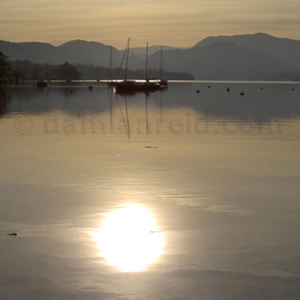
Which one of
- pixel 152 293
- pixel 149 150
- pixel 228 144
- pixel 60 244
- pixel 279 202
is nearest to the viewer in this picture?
pixel 152 293

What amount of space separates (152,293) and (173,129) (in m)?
27.9

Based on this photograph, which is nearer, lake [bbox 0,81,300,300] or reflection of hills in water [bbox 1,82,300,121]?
lake [bbox 0,81,300,300]

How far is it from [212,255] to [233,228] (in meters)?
1.82

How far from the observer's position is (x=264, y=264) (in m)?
9.36

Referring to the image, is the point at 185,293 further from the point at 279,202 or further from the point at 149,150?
the point at 149,150

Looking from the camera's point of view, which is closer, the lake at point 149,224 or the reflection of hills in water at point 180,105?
the lake at point 149,224

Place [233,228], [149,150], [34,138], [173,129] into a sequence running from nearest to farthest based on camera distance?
[233,228], [149,150], [34,138], [173,129]

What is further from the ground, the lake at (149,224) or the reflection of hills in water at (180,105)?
the reflection of hills in water at (180,105)

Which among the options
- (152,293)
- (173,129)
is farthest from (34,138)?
(152,293)

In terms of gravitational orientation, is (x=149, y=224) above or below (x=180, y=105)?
below

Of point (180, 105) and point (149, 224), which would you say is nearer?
point (149, 224)

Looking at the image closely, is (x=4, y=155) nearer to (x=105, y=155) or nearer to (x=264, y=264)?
(x=105, y=155)

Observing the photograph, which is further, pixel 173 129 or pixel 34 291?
pixel 173 129

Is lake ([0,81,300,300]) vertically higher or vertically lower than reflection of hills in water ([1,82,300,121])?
lower
